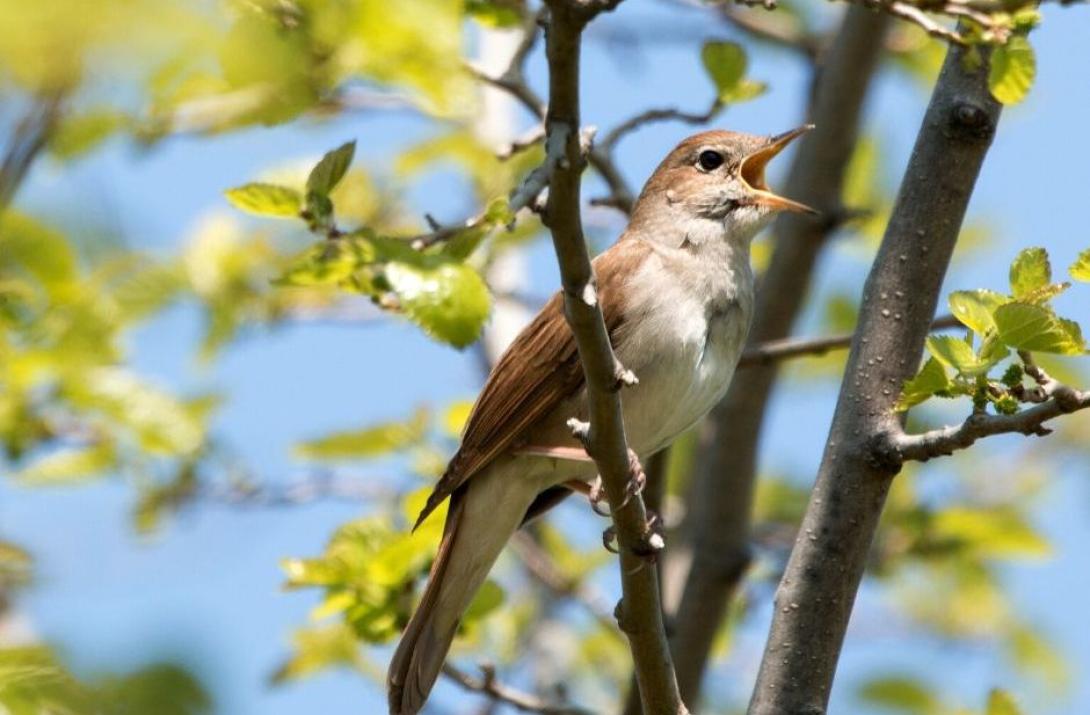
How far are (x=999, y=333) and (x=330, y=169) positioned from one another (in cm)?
144

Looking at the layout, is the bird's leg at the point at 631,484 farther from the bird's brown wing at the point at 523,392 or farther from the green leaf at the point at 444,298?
the bird's brown wing at the point at 523,392

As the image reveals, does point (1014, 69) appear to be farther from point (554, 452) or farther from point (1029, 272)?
point (554, 452)

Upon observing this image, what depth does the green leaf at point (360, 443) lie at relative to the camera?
5.91 meters

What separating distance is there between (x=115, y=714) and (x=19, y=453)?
4.16 m

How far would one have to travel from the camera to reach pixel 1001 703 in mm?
4316

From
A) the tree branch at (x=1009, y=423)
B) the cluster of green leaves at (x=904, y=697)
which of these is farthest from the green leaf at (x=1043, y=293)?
the cluster of green leaves at (x=904, y=697)

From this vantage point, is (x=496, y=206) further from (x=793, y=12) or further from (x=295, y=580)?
(x=793, y=12)

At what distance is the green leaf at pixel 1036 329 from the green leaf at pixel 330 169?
1.39 meters

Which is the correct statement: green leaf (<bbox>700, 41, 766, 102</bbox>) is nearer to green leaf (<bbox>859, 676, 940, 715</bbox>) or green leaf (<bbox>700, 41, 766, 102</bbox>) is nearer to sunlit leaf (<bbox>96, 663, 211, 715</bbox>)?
green leaf (<bbox>859, 676, 940, 715</bbox>)

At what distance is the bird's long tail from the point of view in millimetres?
5043

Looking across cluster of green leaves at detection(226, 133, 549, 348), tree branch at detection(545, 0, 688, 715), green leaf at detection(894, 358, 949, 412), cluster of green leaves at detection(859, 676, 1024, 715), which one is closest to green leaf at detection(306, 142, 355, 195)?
cluster of green leaves at detection(226, 133, 549, 348)

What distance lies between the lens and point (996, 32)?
116 inches

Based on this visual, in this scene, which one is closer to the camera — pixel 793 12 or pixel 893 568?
pixel 893 568

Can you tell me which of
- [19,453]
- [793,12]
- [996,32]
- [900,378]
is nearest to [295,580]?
[19,453]
